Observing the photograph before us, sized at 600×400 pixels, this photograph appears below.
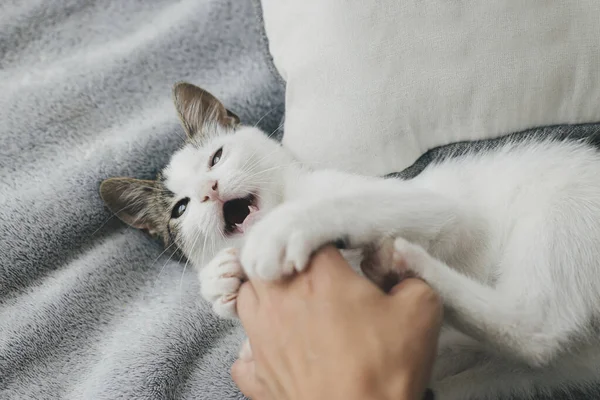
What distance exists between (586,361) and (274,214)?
58 centimetres

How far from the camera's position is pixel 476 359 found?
3.01 ft

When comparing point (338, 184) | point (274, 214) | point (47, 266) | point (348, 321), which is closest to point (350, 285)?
point (348, 321)

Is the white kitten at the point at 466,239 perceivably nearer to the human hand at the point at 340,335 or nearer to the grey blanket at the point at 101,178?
the human hand at the point at 340,335

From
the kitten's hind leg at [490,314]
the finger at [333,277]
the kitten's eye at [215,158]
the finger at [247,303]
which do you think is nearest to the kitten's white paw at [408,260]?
the kitten's hind leg at [490,314]

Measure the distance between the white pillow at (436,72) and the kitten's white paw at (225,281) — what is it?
35cm

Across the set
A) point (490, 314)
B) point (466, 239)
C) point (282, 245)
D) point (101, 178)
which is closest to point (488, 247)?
point (466, 239)

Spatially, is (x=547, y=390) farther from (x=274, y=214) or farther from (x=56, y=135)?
(x=56, y=135)

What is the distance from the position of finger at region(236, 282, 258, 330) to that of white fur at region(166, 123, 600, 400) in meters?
0.03

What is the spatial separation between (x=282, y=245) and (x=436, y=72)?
1.56ft

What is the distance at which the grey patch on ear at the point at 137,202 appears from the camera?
3.99ft

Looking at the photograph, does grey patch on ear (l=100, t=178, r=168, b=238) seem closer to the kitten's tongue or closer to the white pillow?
the kitten's tongue

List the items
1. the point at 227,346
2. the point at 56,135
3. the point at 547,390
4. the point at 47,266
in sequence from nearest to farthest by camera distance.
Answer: the point at 547,390
the point at 227,346
the point at 47,266
the point at 56,135

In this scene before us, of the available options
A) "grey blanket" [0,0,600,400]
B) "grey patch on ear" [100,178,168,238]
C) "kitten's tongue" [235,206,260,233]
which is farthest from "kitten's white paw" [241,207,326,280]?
"grey patch on ear" [100,178,168,238]

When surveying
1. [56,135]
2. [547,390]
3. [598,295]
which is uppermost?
[56,135]
